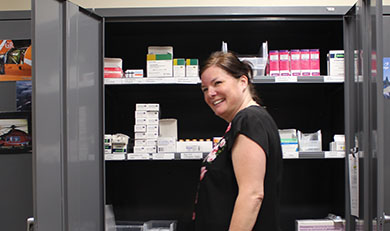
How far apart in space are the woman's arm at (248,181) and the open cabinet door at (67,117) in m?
0.86

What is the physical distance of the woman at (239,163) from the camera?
1590 millimetres

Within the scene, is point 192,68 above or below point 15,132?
above

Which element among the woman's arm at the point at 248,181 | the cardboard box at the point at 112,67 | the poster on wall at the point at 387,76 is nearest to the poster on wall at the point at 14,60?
the cardboard box at the point at 112,67

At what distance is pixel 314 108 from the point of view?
2.98m

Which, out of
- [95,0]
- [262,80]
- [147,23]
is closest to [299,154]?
[262,80]

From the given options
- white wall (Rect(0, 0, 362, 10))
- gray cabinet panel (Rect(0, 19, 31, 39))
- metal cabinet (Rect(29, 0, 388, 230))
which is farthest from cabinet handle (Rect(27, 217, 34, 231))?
white wall (Rect(0, 0, 362, 10))

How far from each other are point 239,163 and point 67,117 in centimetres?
91

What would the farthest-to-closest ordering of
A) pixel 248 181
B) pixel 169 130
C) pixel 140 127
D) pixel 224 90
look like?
pixel 169 130, pixel 140 127, pixel 224 90, pixel 248 181

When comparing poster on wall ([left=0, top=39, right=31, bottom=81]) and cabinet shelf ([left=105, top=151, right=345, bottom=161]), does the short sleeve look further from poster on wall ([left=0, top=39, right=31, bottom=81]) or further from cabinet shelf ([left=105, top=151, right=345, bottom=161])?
poster on wall ([left=0, top=39, right=31, bottom=81])

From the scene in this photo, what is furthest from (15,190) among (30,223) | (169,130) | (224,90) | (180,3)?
(180,3)

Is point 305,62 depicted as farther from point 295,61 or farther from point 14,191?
point 14,191

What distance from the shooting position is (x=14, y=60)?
8.07ft

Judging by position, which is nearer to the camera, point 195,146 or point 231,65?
point 231,65

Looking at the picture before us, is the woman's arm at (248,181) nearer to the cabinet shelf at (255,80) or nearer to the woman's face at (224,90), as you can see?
the woman's face at (224,90)
